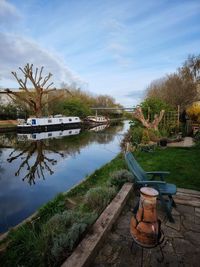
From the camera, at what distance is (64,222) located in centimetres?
298

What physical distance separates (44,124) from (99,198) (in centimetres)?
2250

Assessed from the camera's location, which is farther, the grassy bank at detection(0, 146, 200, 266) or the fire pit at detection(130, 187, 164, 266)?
the grassy bank at detection(0, 146, 200, 266)

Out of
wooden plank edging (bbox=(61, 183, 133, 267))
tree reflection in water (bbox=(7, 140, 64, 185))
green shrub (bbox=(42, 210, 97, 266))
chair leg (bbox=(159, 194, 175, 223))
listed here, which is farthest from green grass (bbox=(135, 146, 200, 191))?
tree reflection in water (bbox=(7, 140, 64, 185))

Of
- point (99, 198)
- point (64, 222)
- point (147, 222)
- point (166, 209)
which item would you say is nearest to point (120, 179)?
point (99, 198)

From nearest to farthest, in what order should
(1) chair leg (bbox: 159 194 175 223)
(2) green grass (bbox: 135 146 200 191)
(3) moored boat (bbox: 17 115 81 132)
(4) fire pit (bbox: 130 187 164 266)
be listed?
(4) fire pit (bbox: 130 187 164 266), (1) chair leg (bbox: 159 194 175 223), (2) green grass (bbox: 135 146 200 191), (3) moored boat (bbox: 17 115 81 132)

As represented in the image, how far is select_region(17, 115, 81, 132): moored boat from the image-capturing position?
23.0 meters

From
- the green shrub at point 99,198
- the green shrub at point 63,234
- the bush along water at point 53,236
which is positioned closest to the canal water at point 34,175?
the bush along water at point 53,236

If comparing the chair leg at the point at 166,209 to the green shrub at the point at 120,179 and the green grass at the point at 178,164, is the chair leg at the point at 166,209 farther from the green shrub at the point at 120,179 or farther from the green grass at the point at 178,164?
the green grass at the point at 178,164

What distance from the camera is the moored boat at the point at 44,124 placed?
22969mm

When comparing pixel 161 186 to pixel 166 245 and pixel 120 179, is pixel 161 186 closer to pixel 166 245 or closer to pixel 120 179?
pixel 166 245

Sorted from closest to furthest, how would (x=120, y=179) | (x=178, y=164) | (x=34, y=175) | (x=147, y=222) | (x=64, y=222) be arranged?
(x=147, y=222) < (x=64, y=222) < (x=120, y=179) < (x=178, y=164) < (x=34, y=175)

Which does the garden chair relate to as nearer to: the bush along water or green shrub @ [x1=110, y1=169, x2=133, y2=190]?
the bush along water

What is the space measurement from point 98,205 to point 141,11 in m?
7.51

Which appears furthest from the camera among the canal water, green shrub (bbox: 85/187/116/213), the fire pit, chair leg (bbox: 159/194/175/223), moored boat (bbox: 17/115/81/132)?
moored boat (bbox: 17/115/81/132)
